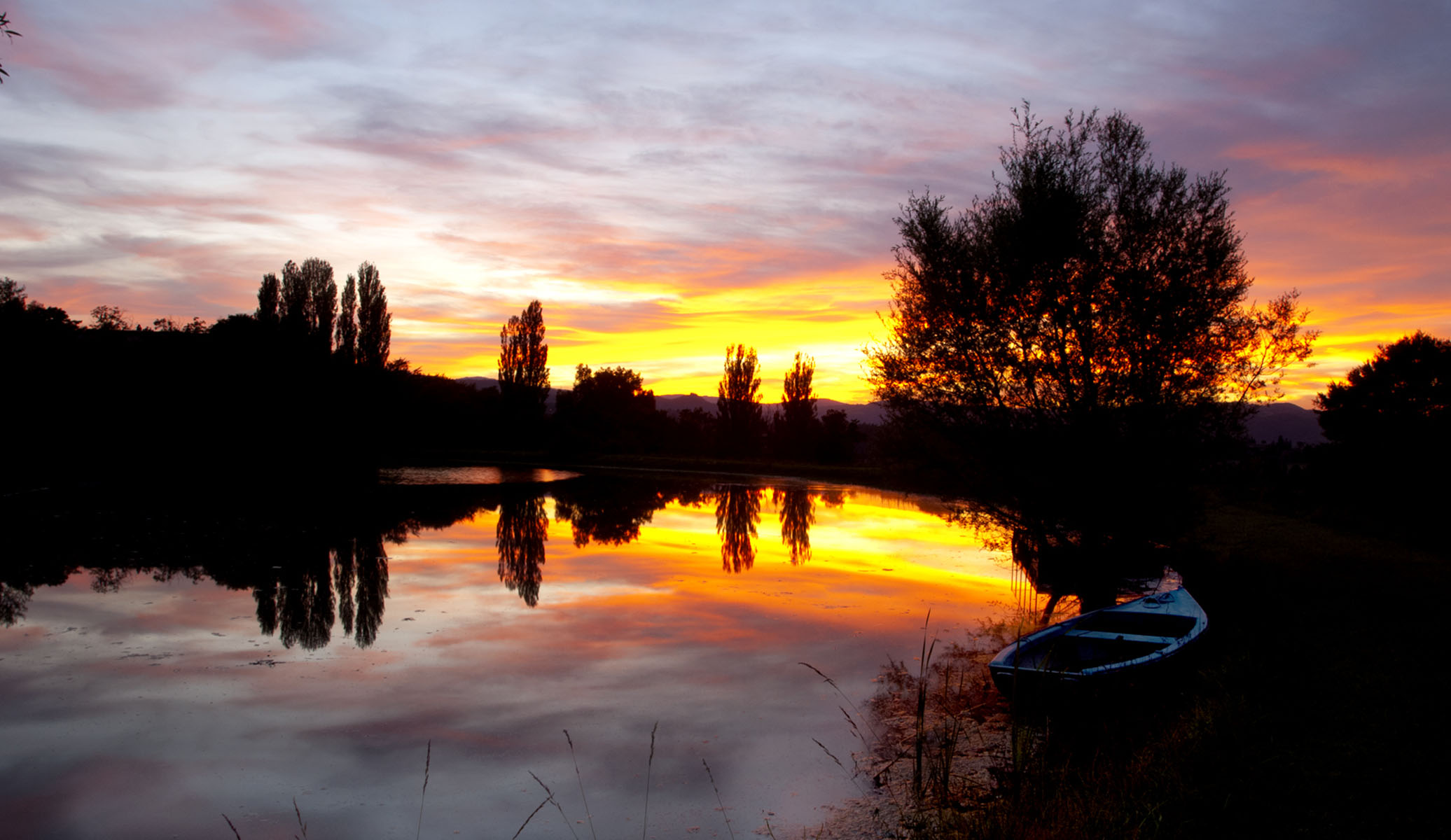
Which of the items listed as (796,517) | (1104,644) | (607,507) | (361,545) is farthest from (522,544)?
(1104,644)

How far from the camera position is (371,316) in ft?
172

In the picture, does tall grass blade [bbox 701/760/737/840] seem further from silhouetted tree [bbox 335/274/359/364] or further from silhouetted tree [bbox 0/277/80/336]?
silhouetted tree [bbox 335/274/359/364]

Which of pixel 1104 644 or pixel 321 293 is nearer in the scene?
pixel 1104 644

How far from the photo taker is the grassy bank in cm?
623

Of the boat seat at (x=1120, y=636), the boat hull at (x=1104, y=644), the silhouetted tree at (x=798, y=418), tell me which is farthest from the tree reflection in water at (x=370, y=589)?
the silhouetted tree at (x=798, y=418)

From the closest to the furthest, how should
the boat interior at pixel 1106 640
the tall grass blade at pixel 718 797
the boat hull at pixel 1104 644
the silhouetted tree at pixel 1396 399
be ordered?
the tall grass blade at pixel 718 797, the boat hull at pixel 1104 644, the boat interior at pixel 1106 640, the silhouetted tree at pixel 1396 399

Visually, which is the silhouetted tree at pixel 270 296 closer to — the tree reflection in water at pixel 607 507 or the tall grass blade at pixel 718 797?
the tree reflection in water at pixel 607 507

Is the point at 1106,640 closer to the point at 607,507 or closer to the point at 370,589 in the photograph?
the point at 370,589

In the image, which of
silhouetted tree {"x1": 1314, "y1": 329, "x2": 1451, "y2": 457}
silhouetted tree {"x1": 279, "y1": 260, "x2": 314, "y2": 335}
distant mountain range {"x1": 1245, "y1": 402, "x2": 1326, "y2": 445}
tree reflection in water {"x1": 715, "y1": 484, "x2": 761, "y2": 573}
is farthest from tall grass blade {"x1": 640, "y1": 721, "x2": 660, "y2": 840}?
distant mountain range {"x1": 1245, "y1": 402, "x2": 1326, "y2": 445}

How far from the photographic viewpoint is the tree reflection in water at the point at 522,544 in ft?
54.0

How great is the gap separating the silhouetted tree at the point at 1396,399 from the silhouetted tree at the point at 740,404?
38570mm

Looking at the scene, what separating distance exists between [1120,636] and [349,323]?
168ft

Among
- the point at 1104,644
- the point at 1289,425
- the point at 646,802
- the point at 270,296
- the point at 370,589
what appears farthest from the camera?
the point at 1289,425

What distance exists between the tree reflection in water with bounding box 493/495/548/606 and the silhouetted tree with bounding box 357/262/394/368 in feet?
80.4
